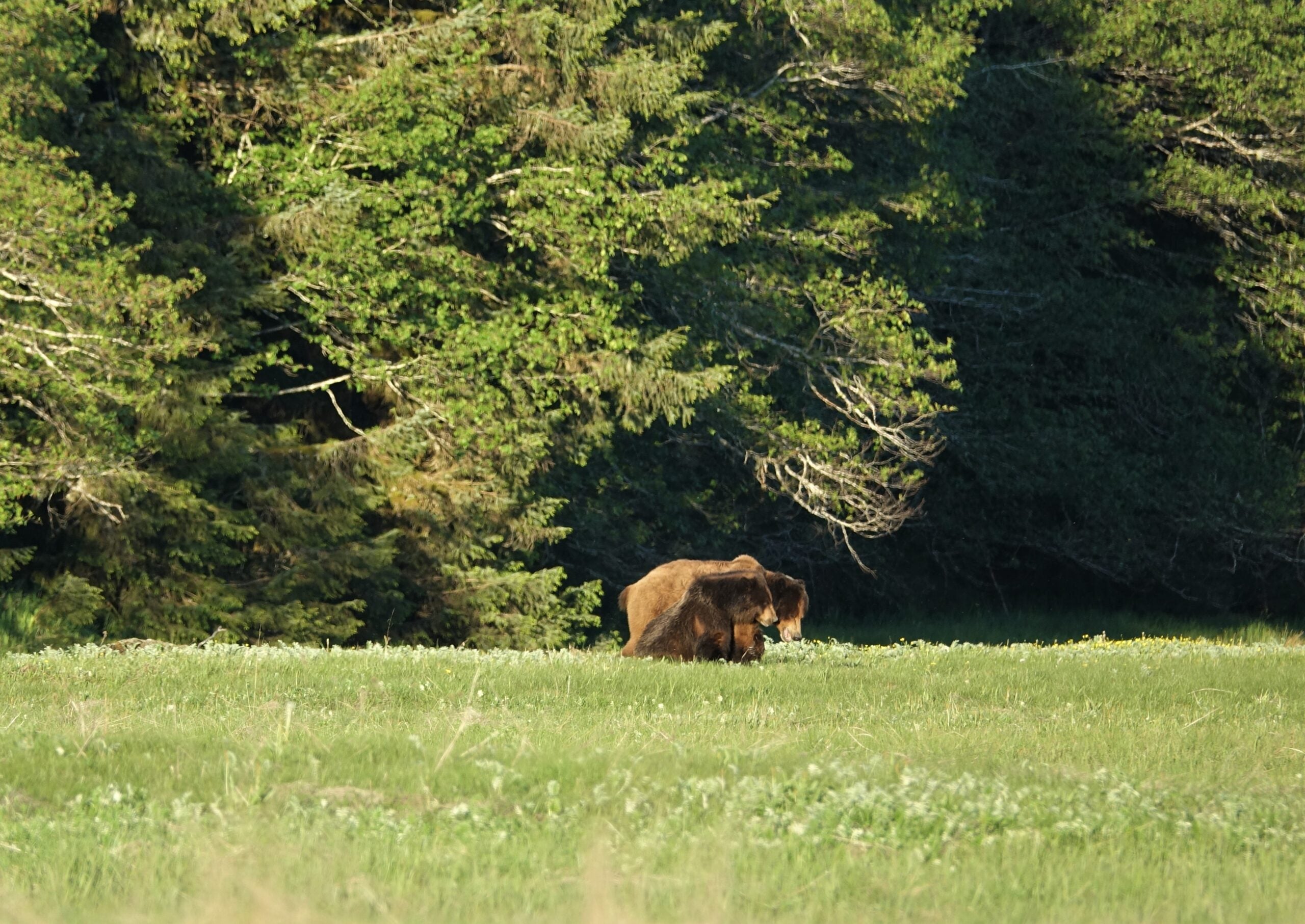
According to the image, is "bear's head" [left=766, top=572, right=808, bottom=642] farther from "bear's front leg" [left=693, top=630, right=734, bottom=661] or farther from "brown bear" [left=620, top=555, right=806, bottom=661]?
"bear's front leg" [left=693, top=630, right=734, bottom=661]

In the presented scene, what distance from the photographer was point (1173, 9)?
103 feet

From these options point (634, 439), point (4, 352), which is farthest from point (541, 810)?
point (634, 439)

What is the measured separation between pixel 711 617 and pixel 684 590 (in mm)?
1030

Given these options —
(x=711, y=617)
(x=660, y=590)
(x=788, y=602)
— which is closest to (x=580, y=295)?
(x=660, y=590)

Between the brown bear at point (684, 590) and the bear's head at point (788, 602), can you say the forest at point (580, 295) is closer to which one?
the brown bear at point (684, 590)

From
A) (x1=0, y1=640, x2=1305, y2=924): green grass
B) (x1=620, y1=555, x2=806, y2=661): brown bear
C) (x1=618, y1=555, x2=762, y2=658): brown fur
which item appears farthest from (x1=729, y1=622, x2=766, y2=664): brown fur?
(x1=0, y1=640, x2=1305, y2=924): green grass

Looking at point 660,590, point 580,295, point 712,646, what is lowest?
point 712,646

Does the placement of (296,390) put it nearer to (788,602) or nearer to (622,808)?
(788,602)

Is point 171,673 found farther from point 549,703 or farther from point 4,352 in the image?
point 4,352

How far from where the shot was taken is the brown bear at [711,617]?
14695mm

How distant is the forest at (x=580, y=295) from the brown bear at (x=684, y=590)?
228 inches

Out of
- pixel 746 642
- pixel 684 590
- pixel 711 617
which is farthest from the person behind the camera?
pixel 684 590

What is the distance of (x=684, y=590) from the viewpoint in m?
15.9

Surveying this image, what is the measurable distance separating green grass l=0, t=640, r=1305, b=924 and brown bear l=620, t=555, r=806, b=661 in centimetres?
279
